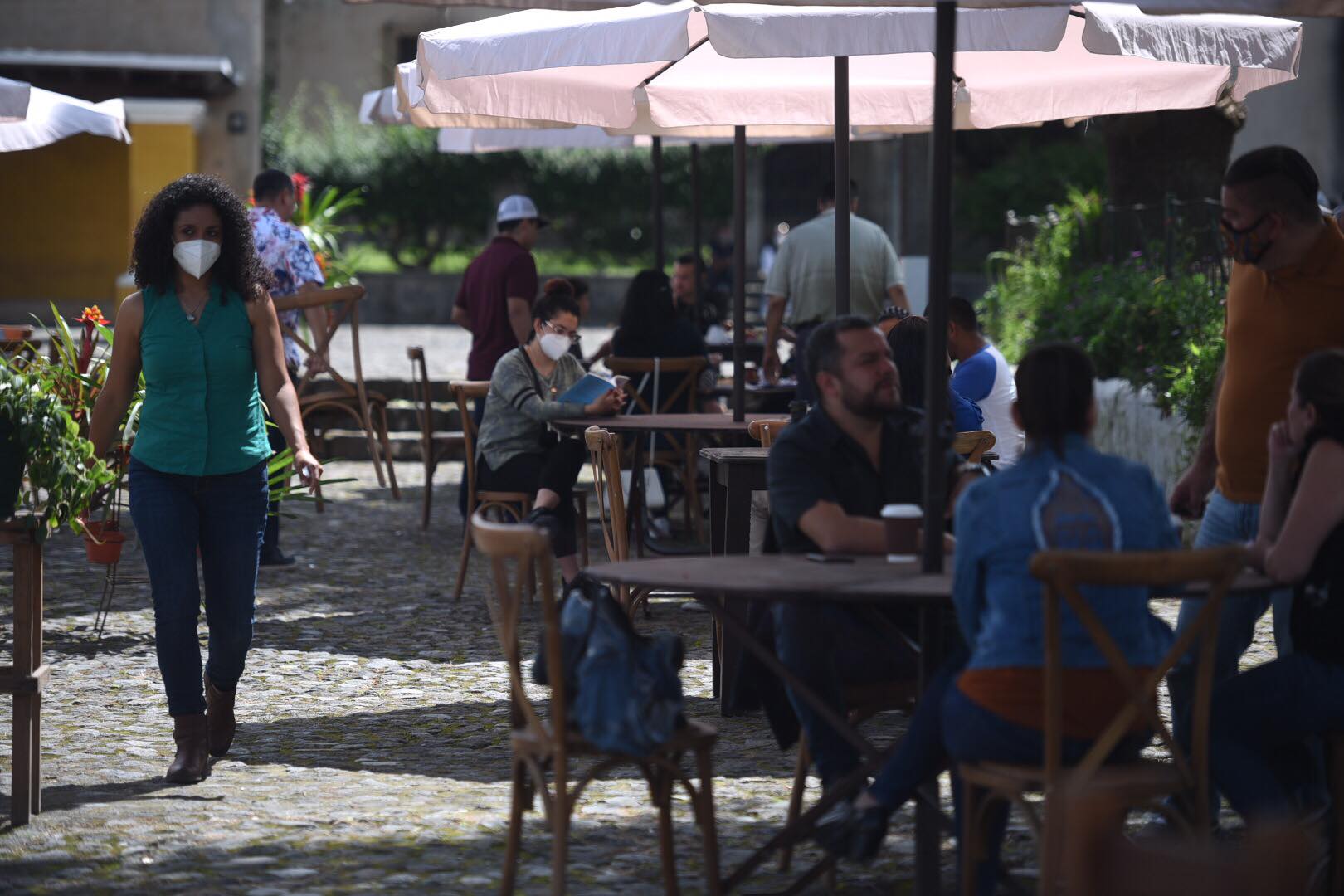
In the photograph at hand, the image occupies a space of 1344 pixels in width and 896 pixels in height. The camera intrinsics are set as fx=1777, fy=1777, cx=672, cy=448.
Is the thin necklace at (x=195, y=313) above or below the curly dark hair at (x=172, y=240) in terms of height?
below

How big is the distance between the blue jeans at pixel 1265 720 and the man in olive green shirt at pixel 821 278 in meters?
5.79

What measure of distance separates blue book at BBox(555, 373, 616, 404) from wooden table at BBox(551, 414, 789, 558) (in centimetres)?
8

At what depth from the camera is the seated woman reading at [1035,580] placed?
11.0 ft

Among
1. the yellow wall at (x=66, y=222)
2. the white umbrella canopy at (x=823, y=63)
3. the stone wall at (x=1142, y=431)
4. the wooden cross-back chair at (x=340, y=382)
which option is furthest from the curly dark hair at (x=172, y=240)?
the yellow wall at (x=66, y=222)

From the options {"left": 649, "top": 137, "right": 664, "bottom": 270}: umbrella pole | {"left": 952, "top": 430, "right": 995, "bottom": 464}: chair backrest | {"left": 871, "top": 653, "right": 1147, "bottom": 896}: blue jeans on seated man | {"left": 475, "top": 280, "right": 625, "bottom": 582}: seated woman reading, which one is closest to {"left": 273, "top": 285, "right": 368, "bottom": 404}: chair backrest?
{"left": 475, "top": 280, "right": 625, "bottom": 582}: seated woman reading

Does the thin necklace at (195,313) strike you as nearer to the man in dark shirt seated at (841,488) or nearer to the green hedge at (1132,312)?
the man in dark shirt seated at (841,488)

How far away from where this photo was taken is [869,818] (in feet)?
11.7

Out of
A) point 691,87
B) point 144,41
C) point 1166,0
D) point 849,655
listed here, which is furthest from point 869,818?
point 144,41

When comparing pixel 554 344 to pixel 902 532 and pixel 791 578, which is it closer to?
pixel 902 532

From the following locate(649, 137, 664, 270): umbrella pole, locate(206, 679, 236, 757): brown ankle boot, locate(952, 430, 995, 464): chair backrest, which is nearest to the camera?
locate(206, 679, 236, 757): brown ankle boot

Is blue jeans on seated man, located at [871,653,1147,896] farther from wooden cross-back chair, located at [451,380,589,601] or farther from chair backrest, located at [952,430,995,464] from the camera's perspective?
wooden cross-back chair, located at [451,380,589,601]

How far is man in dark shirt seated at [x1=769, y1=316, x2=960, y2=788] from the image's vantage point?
3.98 meters

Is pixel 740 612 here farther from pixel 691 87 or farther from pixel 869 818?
pixel 691 87

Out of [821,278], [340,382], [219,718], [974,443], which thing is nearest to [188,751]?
[219,718]
